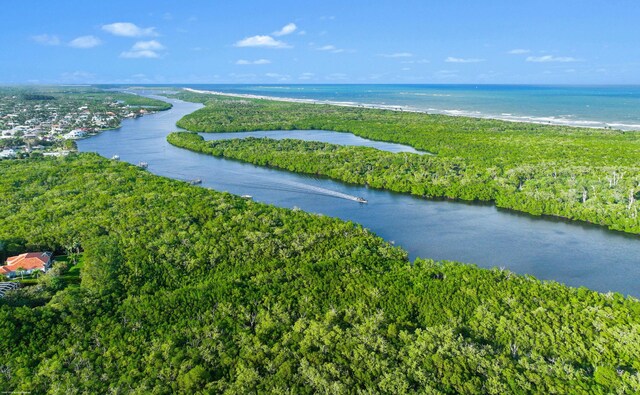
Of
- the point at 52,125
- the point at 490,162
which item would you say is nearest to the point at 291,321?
the point at 490,162

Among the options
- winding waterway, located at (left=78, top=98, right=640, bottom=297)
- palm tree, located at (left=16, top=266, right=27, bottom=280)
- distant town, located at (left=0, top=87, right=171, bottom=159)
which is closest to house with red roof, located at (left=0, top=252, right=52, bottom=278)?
palm tree, located at (left=16, top=266, right=27, bottom=280)

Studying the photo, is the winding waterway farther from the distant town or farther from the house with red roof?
the distant town

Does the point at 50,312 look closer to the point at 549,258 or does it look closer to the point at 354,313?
the point at 354,313

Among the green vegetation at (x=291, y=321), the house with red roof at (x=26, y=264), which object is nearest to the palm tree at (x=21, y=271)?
the house with red roof at (x=26, y=264)

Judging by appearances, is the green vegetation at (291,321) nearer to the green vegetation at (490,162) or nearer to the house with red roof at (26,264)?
the house with red roof at (26,264)

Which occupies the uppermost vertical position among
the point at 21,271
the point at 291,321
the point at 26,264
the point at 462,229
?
the point at 462,229

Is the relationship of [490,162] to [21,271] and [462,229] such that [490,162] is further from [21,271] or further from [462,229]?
[21,271]

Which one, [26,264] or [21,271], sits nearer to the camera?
[21,271]
